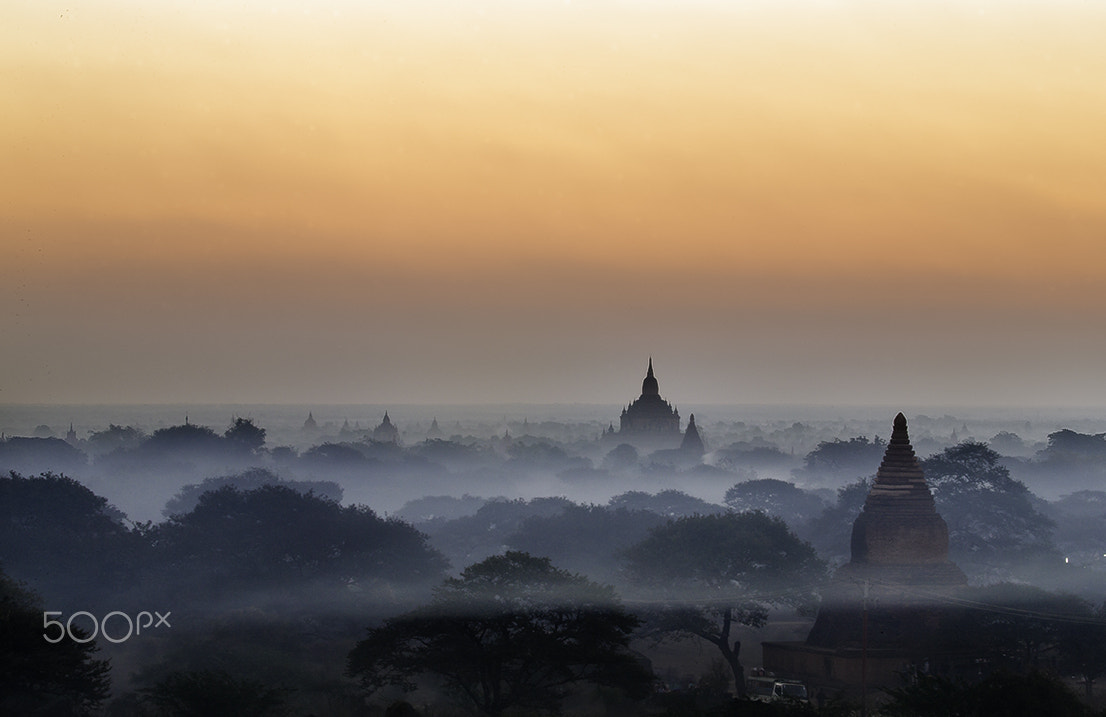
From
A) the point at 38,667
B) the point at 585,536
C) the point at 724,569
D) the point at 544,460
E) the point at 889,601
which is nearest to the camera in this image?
the point at 38,667

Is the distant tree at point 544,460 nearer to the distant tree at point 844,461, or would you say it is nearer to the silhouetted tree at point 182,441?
the distant tree at point 844,461

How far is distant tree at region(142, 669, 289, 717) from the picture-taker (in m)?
33.0

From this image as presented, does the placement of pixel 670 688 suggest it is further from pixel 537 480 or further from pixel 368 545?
pixel 537 480

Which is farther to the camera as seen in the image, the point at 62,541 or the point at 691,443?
the point at 691,443

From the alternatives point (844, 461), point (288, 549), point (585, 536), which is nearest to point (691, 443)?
point (844, 461)

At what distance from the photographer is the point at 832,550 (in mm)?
74188

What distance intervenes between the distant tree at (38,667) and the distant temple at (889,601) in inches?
737

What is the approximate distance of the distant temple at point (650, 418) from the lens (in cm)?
19325

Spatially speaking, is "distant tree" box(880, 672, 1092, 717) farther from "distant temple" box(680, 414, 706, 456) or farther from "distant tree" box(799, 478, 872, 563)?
"distant temple" box(680, 414, 706, 456)

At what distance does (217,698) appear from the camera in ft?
109

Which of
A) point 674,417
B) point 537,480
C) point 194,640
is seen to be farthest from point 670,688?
point 674,417

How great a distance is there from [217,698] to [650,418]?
163 metres

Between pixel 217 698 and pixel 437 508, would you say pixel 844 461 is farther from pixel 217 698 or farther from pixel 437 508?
pixel 217 698

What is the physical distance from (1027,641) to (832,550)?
32292 mm
